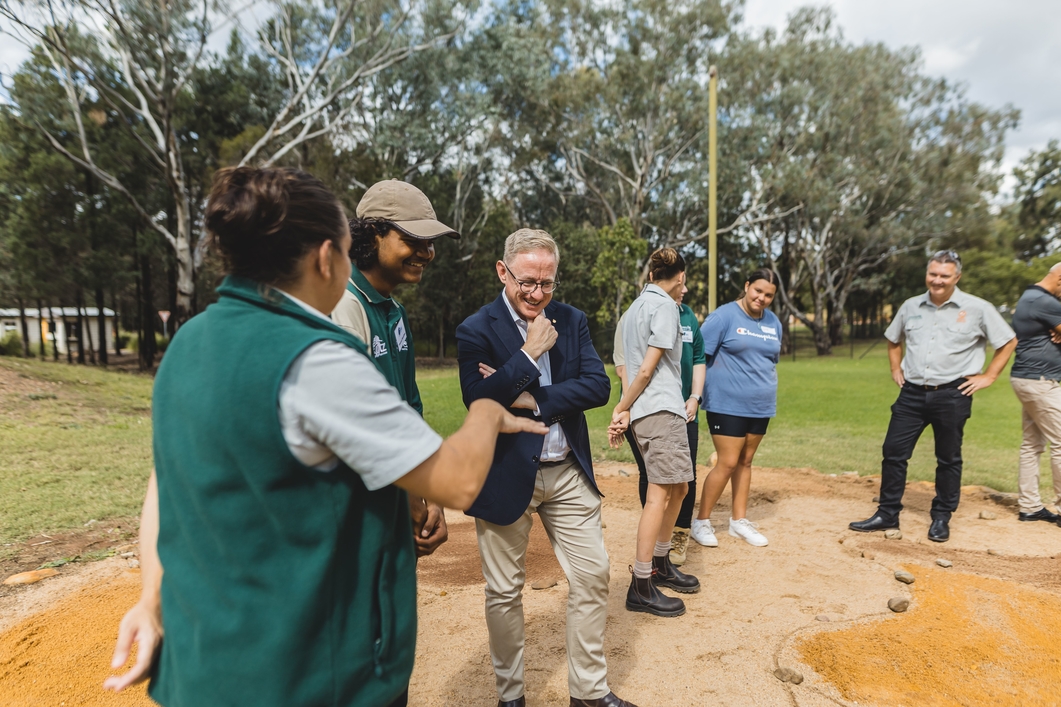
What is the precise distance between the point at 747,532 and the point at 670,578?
4.13ft

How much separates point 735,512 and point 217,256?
5.04 m

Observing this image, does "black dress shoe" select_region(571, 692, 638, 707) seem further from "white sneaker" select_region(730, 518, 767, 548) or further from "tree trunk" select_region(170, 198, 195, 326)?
"tree trunk" select_region(170, 198, 195, 326)

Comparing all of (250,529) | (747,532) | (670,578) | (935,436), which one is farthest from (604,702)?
(935,436)

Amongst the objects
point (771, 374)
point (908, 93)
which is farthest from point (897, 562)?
point (908, 93)

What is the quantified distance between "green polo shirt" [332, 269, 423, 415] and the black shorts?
3123 millimetres

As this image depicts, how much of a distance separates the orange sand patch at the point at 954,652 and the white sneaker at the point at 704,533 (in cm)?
143

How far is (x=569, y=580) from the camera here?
9.91 ft

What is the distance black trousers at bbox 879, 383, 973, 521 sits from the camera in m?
5.51

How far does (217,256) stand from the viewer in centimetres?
148

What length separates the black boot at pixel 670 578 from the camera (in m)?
4.50

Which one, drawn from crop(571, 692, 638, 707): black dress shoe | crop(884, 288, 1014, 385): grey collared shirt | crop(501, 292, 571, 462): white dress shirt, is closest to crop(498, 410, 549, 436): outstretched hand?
crop(501, 292, 571, 462): white dress shirt

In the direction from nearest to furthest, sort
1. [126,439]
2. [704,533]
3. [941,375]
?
1. [704,533]
2. [941,375]
3. [126,439]

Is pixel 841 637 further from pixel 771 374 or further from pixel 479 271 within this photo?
pixel 479 271

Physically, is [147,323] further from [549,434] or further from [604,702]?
[604,702]
